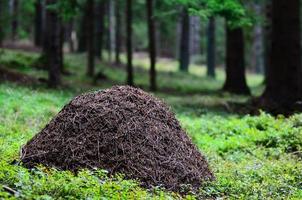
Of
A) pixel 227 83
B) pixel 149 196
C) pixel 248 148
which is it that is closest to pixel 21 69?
pixel 227 83

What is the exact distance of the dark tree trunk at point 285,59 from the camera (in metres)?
17.1

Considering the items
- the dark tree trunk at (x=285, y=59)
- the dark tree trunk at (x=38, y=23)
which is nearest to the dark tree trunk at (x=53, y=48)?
the dark tree trunk at (x=285, y=59)

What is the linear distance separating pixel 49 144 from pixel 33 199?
2062 mm

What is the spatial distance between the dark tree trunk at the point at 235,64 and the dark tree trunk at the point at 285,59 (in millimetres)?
6947

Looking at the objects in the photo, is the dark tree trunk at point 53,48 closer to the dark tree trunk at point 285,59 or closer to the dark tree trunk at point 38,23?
the dark tree trunk at point 285,59

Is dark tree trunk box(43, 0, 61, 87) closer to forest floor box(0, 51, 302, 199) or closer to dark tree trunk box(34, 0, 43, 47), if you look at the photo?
forest floor box(0, 51, 302, 199)

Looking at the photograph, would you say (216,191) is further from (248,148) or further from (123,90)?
(248,148)

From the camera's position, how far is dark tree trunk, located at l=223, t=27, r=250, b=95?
24.4m

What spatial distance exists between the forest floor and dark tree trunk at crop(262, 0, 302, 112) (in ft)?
4.58

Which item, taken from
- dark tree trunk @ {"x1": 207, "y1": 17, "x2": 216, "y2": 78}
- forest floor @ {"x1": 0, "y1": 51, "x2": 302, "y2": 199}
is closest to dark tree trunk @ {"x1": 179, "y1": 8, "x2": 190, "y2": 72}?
dark tree trunk @ {"x1": 207, "y1": 17, "x2": 216, "y2": 78}

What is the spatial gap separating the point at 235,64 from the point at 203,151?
13.9 metres

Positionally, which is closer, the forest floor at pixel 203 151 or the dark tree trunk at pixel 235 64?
the forest floor at pixel 203 151

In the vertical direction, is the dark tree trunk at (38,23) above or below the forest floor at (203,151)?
above

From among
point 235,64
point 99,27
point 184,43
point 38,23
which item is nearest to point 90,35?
point 235,64
